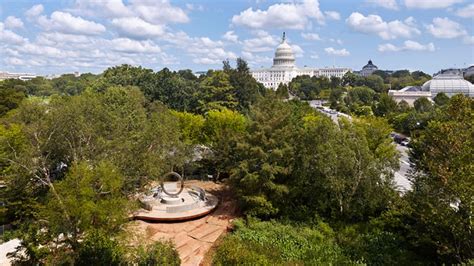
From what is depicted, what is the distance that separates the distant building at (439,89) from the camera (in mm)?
66812

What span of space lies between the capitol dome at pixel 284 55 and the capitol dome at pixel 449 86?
52.1m

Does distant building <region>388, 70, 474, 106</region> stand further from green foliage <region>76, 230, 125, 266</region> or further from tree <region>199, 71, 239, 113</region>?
green foliage <region>76, 230, 125, 266</region>

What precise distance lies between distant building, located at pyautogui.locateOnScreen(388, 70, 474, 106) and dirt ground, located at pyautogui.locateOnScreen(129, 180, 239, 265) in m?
60.2

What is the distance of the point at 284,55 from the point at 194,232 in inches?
4222

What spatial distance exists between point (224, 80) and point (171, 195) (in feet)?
75.9

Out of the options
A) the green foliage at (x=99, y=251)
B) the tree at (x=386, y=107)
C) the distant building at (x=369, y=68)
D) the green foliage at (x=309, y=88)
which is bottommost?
the green foliage at (x=99, y=251)

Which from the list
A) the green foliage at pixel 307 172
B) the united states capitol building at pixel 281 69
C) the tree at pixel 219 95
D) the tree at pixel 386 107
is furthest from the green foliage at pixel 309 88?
the green foliage at pixel 307 172

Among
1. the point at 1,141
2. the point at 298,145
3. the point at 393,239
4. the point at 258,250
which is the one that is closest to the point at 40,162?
the point at 1,141

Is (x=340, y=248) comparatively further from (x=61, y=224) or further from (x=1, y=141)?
(x=1, y=141)

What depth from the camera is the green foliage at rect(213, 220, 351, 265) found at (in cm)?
1256

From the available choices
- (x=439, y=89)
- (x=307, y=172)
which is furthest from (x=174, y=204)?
(x=439, y=89)

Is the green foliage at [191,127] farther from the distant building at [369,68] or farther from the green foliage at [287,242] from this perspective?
the distant building at [369,68]

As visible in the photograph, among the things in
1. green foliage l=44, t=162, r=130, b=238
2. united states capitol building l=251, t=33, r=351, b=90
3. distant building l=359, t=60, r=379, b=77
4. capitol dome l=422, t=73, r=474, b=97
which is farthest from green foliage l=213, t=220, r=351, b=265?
distant building l=359, t=60, r=379, b=77

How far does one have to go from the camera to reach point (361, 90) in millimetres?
70688
